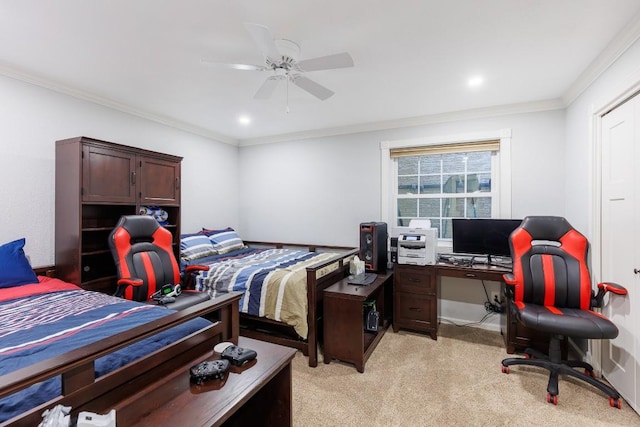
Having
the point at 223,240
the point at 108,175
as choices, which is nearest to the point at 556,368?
the point at 223,240

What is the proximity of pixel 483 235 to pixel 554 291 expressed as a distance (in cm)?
82

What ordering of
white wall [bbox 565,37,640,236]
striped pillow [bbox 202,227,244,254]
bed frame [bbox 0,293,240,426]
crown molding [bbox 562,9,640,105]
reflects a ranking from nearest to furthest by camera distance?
1. bed frame [bbox 0,293,240,426]
2. crown molding [bbox 562,9,640,105]
3. white wall [bbox 565,37,640,236]
4. striped pillow [bbox 202,227,244,254]

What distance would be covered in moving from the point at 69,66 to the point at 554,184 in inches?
184

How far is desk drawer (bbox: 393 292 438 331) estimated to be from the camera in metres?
3.14

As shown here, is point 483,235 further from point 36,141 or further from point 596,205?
point 36,141

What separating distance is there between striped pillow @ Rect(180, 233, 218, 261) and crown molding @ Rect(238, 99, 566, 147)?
1803mm

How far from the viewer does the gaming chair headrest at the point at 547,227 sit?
102 inches

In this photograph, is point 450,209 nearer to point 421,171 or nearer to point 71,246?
point 421,171

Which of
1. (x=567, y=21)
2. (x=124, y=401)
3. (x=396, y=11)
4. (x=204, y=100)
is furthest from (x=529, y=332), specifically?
(x=204, y=100)

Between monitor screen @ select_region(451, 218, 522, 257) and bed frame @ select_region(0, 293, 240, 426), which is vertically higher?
monitor screen @ select_region(451, 218, 522, 257)

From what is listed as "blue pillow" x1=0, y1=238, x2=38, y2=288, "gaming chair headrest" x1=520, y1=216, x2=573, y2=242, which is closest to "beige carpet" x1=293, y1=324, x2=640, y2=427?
"gaming chair headrest" x1=520, y1=216, x2=573, y2=242

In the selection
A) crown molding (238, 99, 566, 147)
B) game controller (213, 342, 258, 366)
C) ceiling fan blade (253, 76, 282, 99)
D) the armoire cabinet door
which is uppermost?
crown molding (238, 99, 566, 147)

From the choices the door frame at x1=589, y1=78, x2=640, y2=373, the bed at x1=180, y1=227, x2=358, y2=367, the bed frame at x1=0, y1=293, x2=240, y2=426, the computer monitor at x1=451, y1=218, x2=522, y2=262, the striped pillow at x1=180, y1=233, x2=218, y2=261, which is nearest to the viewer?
the bed frame at x1=0, y1=293, x2=240, y2=426

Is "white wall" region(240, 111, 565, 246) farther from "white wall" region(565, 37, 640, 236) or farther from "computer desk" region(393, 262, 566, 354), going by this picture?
"computer desk" region(393, 262, 566, 354)
